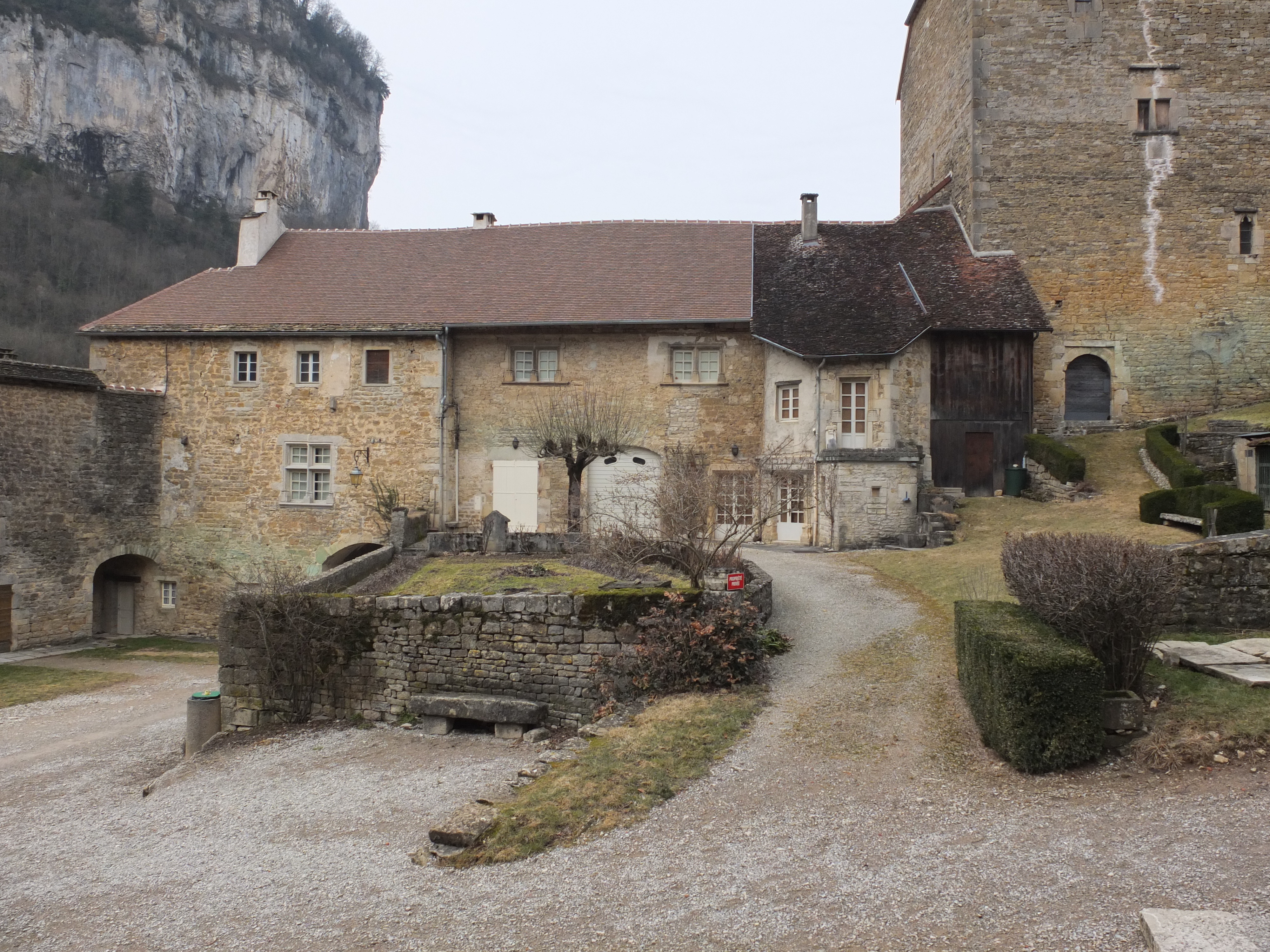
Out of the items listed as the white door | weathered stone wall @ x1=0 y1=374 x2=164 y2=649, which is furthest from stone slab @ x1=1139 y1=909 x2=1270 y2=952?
weathered stone wall @ x1=0 y1=374 x2=164 y2=649

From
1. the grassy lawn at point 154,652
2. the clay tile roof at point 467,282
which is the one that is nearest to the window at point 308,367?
the clay tile roof at point 467,282

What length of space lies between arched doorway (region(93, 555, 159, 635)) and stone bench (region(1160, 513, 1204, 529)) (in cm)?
2154

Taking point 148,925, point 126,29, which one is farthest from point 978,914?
point 126,29

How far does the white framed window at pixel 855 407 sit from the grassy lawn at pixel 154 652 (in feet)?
46.7

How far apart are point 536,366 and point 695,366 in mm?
3771

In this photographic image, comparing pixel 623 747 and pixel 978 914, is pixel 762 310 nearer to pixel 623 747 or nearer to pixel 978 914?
pixel 623 747

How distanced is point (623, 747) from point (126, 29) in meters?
70.6

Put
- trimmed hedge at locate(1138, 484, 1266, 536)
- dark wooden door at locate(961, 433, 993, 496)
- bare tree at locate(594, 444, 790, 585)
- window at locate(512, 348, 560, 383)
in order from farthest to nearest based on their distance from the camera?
window at locate(512, 348, 560, 383), dark wooden door at locate(961, 433, 993, 496), trimmed hedge at locate(1138, 484, 1266, 536), bare tree at locate(594, 444, 790, 585)

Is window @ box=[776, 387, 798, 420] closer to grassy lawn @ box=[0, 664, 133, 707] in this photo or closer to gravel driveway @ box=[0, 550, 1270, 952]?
gravel driveway @ box=[0, 550, 1270, 952]

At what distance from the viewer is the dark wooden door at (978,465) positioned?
66.2 feet

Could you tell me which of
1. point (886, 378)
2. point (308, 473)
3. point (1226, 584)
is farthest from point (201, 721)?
point (886, 378)

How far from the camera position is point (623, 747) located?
25.7 feet

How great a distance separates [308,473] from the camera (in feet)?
70.4

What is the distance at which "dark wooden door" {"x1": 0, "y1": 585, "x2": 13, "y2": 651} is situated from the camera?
1861cm
